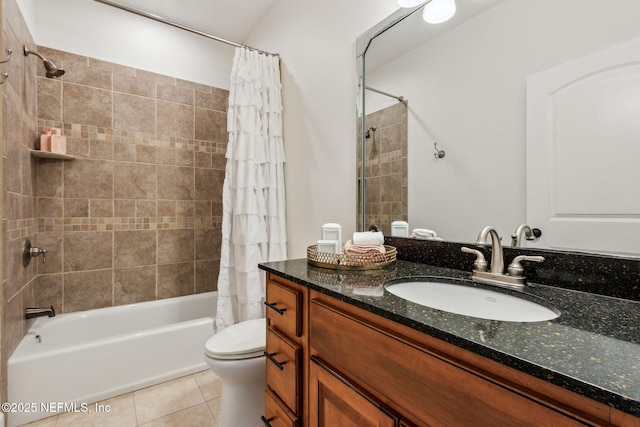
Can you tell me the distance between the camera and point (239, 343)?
1.52 meters

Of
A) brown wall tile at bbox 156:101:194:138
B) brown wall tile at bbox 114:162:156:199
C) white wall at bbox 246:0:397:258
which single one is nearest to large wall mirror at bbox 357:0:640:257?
white wall at bbox 246:0:397:258

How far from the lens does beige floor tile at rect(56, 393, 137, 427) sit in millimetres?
1638

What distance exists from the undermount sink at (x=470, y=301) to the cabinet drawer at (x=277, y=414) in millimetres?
587

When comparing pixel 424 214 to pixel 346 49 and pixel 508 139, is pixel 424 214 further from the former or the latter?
pixel 346 49

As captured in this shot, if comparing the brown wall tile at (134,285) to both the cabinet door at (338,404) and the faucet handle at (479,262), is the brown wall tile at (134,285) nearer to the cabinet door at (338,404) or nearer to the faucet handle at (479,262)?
the cabinet door at (338,404)

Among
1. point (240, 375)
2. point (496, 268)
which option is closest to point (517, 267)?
point (496, 268)

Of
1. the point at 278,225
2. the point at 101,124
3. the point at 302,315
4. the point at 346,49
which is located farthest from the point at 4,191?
the point at 346,49

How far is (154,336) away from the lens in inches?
78.5

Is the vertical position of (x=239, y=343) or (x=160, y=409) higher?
(x=239, y=343)

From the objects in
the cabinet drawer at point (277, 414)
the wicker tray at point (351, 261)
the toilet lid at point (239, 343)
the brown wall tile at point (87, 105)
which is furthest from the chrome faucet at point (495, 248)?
the brown wall tile at point (87, 105)

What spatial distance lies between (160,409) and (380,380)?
1.65 meters

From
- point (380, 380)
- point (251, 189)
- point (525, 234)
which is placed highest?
point (251, 189)

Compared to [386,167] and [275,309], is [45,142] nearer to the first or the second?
[275,309]

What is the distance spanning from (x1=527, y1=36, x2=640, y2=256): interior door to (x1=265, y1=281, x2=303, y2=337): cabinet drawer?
2.70 feet
